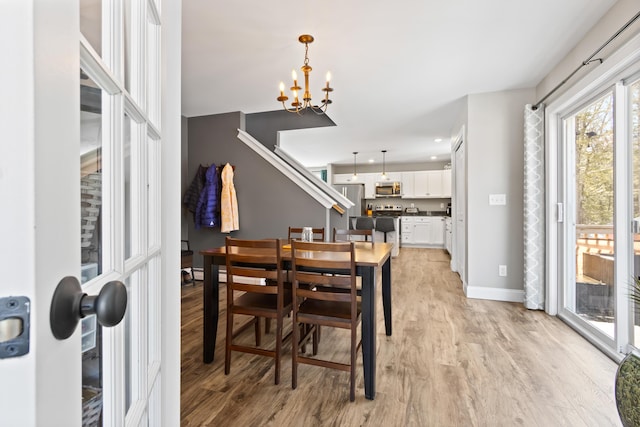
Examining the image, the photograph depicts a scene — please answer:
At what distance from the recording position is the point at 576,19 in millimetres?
2217

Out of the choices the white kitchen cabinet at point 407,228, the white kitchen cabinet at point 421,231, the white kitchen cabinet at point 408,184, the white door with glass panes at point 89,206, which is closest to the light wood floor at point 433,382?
the white door with glass panes at point 89,206

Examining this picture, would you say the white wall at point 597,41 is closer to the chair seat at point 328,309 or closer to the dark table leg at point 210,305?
the chair seat at point 328,309

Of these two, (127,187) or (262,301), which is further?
(262,301)

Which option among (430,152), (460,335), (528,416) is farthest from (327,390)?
(430,152)

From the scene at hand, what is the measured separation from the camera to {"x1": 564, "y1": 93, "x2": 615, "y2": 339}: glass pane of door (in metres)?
2.27

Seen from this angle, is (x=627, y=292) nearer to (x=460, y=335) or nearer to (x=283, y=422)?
(x=460, y=335)

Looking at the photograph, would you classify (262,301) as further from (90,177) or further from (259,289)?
(90,177)

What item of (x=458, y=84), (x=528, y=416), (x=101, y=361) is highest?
(x=458, y=84)

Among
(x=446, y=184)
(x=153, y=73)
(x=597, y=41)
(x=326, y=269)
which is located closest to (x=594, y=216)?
(x=597, y=41)

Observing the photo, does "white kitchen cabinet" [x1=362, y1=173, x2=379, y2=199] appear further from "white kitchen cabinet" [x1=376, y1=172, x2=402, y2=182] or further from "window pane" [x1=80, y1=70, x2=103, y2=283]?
"window pane" [x1=80, y1=70, x2=103, y2=283]

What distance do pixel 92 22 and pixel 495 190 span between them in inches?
150

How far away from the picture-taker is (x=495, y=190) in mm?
3480

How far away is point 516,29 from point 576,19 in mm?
380

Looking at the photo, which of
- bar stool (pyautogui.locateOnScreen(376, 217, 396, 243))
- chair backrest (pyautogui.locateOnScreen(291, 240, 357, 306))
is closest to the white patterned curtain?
chair backrest (pyautogui.locateOnScreen(291, 240, 357, 306))
